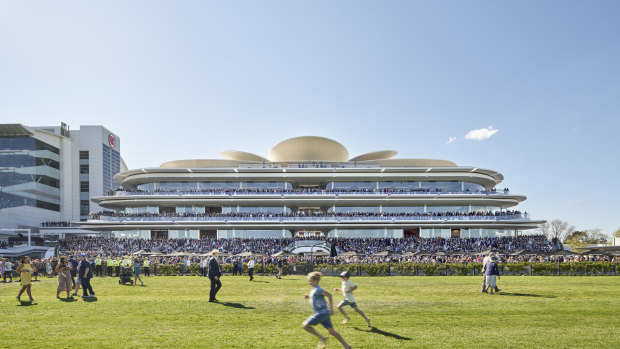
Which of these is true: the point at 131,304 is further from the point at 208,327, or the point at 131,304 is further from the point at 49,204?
the point at 49,204

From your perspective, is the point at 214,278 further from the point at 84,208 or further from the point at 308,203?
the point at 84,208

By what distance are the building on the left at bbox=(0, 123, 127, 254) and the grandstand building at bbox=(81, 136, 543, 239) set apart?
16070mm

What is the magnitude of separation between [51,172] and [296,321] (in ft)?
239

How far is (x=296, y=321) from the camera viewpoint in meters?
11.9

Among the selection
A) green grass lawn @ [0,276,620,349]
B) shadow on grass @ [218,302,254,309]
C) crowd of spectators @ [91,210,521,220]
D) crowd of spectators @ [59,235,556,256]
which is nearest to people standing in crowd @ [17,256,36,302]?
green grass lawn @ [0,276,620,349]

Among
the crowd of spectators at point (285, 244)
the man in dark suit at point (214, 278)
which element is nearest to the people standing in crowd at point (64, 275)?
the man in dark suit at point (214, 278)

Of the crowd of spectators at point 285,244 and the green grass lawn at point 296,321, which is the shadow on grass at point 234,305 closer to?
the green grass lawn at point 296,321

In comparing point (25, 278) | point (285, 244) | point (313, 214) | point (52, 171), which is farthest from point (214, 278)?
point (52, 171)

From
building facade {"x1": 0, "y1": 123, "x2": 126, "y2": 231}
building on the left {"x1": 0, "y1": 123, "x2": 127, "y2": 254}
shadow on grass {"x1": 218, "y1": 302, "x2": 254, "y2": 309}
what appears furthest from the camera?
building facade {"x1": 0, "y1": 123, "x2": 126, "y2": 231}

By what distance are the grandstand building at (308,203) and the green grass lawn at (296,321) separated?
34.7 metres

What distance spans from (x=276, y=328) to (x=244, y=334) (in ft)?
3.20

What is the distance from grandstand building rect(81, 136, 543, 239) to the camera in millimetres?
52344

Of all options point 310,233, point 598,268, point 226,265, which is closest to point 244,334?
point 226,265

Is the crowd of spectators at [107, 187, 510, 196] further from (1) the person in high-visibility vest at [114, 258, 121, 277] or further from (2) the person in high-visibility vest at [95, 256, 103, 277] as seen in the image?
(2) the person in high-visibility vest at [95, 256, 103, 277]
